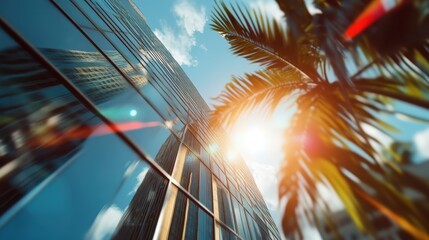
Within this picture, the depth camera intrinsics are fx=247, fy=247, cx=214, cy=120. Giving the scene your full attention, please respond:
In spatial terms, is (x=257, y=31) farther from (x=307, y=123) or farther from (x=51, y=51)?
(x=51, y=51)

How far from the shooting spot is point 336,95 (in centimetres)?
251

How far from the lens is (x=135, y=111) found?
13.0 ft

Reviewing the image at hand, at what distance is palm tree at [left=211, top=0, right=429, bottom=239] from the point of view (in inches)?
54.1

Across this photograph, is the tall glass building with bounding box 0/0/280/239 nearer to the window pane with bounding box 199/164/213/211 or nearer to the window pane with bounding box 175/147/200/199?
the window pane with bounding box 175/147/200/199

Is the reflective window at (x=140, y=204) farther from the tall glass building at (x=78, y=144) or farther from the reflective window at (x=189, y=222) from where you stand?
the reflective window at (x=189, y=222)

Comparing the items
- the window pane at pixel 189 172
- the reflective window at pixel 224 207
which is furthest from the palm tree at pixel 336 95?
the reflective window at pixel 224 207

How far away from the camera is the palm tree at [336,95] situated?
1375 mm

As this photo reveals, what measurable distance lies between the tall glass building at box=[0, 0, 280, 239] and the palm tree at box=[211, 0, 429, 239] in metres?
1.34

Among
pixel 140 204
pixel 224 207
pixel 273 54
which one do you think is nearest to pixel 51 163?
pixel 140 204

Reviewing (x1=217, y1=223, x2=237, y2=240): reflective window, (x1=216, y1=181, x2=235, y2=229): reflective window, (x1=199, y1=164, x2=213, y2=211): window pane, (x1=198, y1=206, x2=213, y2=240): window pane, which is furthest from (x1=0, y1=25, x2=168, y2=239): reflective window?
(x1=216, y1=181, x2=235, y2=229): reflective window

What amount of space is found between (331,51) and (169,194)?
2.79m

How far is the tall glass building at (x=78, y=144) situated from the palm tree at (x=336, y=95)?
1340mm

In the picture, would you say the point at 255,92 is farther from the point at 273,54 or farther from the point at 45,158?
the point at 45,158

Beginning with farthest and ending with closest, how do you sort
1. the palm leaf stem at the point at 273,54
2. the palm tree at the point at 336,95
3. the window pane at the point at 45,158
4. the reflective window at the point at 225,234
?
the reflective window at the point at 225,234 → the palm leaf stem at the point at 273,54 → the window pane at the point at 45,158 → the palm tree at the point at 336,95
